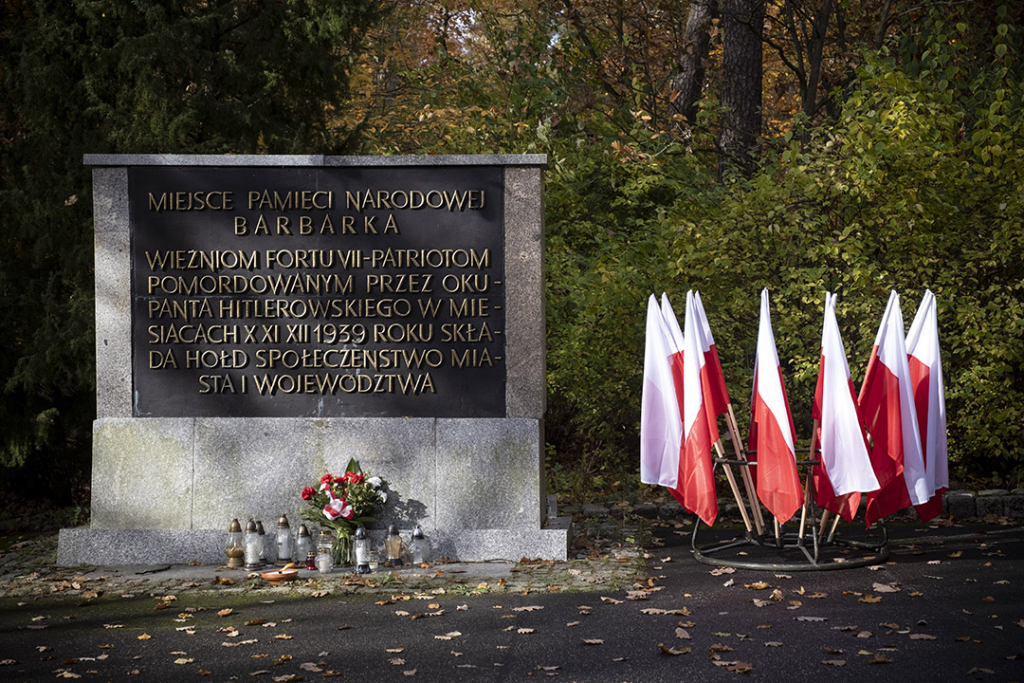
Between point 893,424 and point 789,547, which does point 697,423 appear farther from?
point 893,424

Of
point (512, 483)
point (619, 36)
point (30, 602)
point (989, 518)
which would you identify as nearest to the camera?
point (30, 602)

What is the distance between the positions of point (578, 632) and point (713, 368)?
2.68 metres

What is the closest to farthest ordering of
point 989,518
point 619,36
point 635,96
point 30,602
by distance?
point 30,602 → point 989,518 → point 635,96 → point 619,36

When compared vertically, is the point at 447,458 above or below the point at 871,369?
below

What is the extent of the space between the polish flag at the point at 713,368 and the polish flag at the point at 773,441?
0.39 meters

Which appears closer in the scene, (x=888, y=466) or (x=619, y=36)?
(x=888, y=466)

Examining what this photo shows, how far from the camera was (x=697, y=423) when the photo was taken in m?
7.62

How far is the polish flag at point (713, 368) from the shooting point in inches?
309

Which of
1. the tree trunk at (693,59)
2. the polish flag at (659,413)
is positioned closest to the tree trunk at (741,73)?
the tree trunk at (693,59)

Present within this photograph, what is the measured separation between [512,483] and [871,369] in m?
2.71

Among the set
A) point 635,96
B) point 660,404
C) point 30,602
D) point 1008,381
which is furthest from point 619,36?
point 30,602

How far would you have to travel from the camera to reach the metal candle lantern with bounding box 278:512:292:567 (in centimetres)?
802

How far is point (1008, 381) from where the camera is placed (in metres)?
9.62

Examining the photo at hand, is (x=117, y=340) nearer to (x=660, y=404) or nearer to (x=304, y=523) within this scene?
(x=304, y=523)
